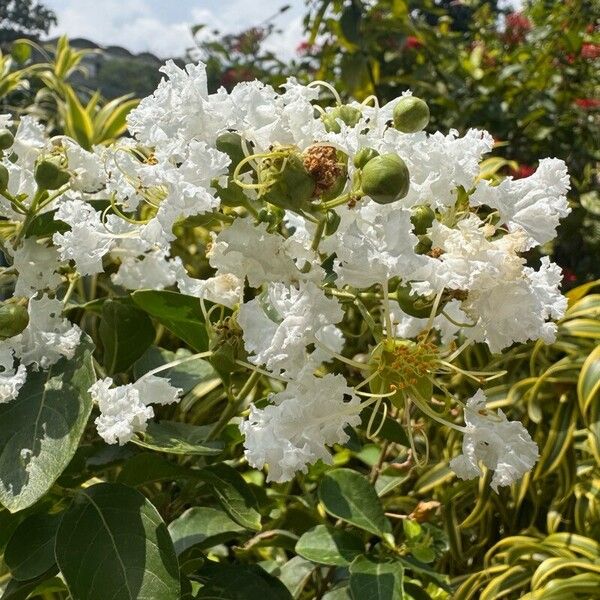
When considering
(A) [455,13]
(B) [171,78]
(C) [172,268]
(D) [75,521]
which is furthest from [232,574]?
(A) [455,13]

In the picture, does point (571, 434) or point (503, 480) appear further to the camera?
point (571, 434)

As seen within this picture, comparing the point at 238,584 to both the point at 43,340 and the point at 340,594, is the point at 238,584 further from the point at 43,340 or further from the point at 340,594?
the point at 43,340

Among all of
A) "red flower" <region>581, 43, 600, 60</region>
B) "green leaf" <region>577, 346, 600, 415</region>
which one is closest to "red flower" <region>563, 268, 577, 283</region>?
"red flower" <region>581, 43, 600, 60</region>

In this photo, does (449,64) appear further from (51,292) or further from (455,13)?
(51,292)

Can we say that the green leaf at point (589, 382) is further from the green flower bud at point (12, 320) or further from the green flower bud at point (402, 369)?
the green flower bud at point (12, 320)

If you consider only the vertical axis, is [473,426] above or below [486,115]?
below
